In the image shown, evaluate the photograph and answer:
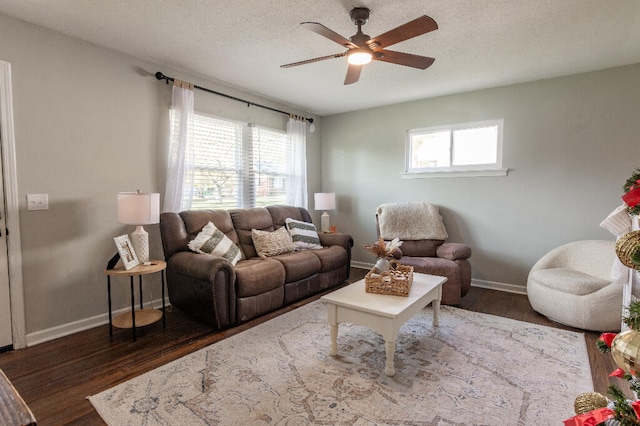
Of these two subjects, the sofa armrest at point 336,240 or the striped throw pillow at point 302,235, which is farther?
the sofa armrest at point 336,240

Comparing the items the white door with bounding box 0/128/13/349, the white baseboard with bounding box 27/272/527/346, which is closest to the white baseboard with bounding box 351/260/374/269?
the white baseboard with bounding box 27/272/527/346

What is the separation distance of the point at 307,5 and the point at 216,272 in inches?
85.8

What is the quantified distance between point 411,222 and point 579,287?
6.23ft

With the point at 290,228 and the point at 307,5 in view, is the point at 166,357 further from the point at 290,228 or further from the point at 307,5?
the point at 307,5

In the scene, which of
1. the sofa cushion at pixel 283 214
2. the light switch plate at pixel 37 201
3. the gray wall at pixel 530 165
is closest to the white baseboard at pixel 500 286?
the gray wall at pixel 530 165

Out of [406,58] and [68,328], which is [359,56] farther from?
[68,328]

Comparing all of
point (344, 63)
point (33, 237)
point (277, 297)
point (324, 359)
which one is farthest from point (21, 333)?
point (344, 63)

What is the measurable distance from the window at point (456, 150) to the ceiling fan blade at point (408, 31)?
8.38 ft

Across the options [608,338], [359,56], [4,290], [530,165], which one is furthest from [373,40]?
[4,290]

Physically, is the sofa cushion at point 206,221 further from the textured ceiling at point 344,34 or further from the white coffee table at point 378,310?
the white coffee table at point 378,310

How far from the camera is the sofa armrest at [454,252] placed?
370 centimetres

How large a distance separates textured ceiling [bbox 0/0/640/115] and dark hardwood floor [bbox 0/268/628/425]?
253 cm

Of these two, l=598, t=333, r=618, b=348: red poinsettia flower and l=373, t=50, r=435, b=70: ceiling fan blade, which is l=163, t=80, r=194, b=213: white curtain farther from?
l=598, t=333, r=618, b=348: red poinsettia flower

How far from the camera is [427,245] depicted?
4168 mm
